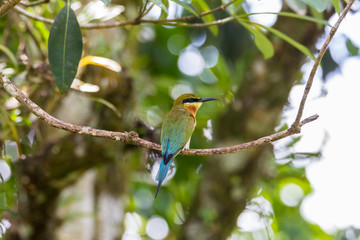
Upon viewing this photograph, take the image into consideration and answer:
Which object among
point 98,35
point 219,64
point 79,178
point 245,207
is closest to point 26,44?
point 98,35

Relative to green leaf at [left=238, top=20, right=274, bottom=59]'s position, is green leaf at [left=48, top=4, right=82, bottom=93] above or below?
below

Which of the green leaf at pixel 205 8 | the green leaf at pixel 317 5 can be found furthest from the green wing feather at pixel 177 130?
the green leaf at pixel 317 5

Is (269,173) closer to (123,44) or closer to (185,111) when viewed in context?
(185,111)

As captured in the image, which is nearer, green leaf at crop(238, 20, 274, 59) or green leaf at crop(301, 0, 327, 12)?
green leaf at crop(301, 0, 327, 12)

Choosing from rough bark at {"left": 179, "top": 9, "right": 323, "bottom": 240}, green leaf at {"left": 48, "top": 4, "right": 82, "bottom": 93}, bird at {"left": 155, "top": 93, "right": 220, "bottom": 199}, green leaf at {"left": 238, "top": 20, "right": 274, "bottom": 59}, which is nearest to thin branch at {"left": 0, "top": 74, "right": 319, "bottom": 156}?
green leaf at {"left": 48, "top": 4, "right": 82, "bottom": 93}

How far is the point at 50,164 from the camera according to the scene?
12.4 ft

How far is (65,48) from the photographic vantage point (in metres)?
2.38

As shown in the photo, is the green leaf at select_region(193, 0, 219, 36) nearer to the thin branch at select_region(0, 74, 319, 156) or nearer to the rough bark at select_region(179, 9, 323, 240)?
the thin branch at select_region(0, 74, 319, 156)

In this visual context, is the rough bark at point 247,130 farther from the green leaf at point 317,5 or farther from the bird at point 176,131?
the green leaf at point 317,5

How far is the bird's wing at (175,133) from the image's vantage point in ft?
10.9

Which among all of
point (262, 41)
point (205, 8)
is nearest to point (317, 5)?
point (262, 41)

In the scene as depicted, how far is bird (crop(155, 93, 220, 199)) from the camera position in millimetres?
3305

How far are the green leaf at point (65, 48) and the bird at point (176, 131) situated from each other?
38.8 inches

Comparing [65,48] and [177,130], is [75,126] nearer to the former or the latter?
[65,48]
